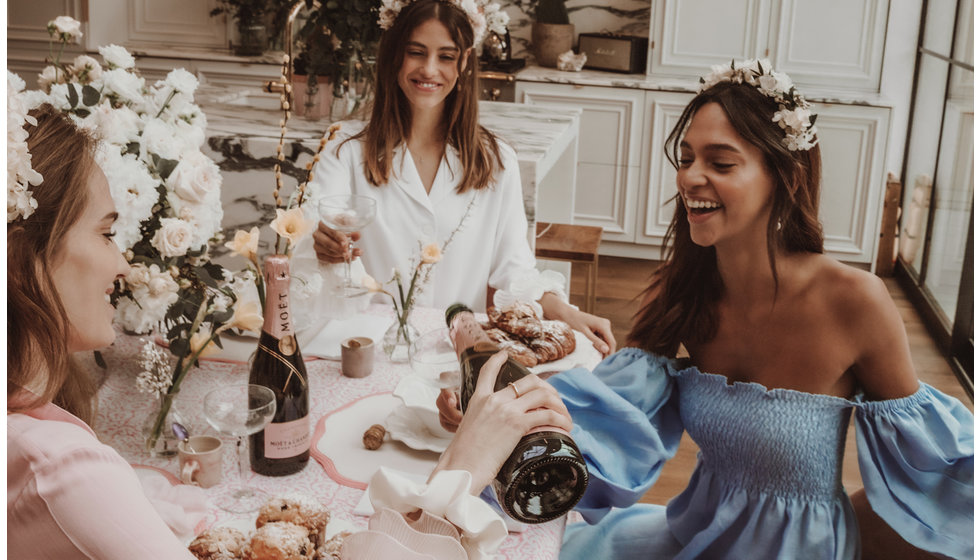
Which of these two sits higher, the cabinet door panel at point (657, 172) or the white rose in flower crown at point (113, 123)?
the white rose in flower crown at point (113, 123)

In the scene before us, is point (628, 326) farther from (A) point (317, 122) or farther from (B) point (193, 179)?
(B) point (193, 179)

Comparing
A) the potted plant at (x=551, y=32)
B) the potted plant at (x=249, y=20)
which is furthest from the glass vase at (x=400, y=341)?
the potted plant at (x=249, y=20)

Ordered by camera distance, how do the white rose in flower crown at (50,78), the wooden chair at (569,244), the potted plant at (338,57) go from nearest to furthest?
1. the white rose in flower crown at (50,78)
2. the potted plant at (338,57)
3. the wooden chair at (569,244)

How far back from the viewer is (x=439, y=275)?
8.16ft

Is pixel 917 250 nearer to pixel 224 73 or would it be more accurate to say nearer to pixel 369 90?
pixel 369 90

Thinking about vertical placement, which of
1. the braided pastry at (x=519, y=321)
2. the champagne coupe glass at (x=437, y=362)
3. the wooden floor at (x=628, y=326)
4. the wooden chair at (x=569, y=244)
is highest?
the braided pastry at (x=519, y=321)

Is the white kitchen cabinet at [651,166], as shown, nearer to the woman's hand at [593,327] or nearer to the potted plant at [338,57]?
the potted plant at [338,57]

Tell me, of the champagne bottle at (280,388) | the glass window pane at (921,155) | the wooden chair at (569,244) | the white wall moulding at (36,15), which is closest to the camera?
the champagne bottle at (280,388)

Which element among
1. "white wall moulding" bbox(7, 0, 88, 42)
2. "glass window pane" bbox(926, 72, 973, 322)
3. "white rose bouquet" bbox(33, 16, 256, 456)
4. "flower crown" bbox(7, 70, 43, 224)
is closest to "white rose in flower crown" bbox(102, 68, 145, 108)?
"white rose bouquet" bbox(33, 16, 256, 456)

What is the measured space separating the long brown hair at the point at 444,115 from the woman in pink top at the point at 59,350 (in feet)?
4.36

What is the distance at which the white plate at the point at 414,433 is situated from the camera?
143 cm

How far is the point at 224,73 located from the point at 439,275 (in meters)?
3.22

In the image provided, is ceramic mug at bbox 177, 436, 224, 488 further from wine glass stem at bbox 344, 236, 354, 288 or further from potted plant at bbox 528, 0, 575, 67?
potted plant at bbox 528, 0, 575, 67

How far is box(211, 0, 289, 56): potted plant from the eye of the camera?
523 centimetres
